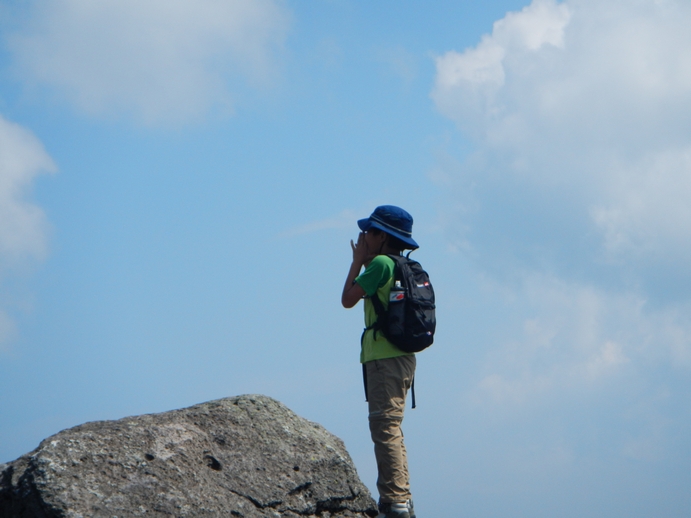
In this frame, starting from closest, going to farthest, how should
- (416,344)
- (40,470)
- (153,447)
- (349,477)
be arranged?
(40,470)
(153,447)
(416,344)
(349,477)

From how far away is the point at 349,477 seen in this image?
276 inches

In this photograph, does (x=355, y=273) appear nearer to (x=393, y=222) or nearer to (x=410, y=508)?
(x=393, y=222)

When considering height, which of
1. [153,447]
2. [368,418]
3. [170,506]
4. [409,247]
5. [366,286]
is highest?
[409,247]

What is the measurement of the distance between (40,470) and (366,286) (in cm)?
313

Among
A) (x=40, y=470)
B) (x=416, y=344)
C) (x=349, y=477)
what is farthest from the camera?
(x=349, y=477)

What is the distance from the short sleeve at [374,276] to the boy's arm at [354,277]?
0.06 metres

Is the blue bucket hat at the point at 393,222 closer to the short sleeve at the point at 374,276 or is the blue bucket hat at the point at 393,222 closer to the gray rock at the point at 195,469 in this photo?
the short sleeve at the point at 374,276

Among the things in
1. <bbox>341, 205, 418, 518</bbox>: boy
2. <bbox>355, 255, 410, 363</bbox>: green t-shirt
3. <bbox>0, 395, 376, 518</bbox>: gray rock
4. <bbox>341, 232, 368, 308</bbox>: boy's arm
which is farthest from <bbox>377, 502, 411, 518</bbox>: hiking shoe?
<bbox>341, 232, 368, 308</bbox>: boy's arm

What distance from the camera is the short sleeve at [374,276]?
258 inches

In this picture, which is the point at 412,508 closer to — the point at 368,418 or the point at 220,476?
the point at 368,418

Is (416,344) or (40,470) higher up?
(416,344)

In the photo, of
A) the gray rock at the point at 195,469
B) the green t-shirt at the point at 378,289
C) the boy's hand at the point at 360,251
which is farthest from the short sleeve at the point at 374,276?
the gray rock at the point at 195,469

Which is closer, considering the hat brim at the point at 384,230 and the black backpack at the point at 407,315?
the black backpack at the point at 407,315

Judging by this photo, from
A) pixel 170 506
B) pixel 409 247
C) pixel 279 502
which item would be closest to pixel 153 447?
pixel 170 506
